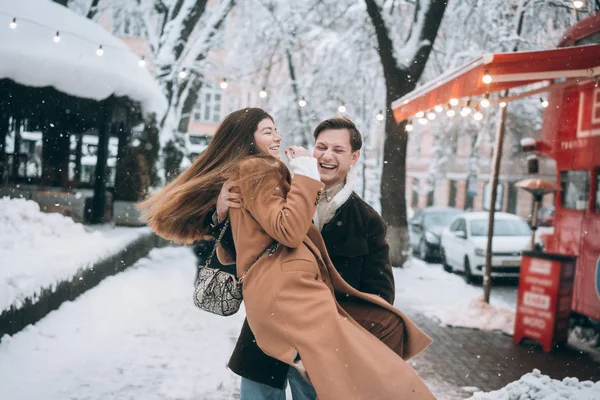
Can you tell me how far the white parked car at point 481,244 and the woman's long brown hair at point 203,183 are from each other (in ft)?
36.1

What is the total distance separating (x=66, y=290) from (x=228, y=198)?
5.72 meters

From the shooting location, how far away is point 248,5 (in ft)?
63.5

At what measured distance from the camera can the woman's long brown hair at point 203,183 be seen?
9.16 feet

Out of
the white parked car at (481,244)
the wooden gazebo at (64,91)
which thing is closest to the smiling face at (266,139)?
the wooden gazebo at (64,91)

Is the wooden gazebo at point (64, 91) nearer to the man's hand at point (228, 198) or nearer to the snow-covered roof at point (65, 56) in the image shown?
the snow-covered roof at point (65, 56)

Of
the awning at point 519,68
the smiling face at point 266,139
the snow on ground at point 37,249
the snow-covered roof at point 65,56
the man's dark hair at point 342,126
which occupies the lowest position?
the snow on ground at point 37,249

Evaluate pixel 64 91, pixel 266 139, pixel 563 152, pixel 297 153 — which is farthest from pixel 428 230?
pixel 297 153

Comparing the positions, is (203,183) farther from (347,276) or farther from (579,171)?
(579,171)

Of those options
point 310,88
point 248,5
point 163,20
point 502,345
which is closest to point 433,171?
point 310,88

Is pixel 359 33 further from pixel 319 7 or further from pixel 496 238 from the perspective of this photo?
pixel 496 238

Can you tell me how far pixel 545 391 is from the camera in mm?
4703

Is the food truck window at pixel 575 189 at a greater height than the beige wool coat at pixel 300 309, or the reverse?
the food truck window at pixel 575 189

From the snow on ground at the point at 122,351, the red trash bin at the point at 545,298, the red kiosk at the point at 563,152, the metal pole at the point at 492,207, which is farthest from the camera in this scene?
the metal pole at the point at 492,207

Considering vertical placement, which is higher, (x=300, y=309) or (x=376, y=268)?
(x=376, y=268)
